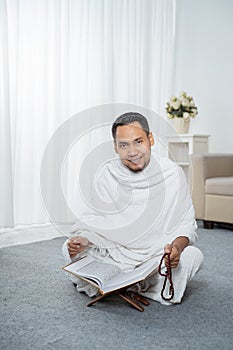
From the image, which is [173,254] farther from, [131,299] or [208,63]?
[208,63]

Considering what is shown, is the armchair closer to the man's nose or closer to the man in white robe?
the man in white robe

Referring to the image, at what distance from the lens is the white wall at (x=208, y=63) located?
183 inches

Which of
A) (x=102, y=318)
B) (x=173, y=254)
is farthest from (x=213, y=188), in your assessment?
(x=102, y=318)

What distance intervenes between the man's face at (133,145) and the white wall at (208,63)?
9.90 ft

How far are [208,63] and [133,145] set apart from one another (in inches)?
127

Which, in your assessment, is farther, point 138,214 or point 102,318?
point 138,214

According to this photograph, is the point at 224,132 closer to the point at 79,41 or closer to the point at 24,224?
the point at 79,41

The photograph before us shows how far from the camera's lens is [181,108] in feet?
14.0

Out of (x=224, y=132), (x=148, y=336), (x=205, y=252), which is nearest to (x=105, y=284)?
(x=148, y=336)

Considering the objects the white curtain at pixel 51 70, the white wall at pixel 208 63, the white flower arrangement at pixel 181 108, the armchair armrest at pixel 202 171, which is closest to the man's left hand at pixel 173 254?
the white curtain at pixel 51 70

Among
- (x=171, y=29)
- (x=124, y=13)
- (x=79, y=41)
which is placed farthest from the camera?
(x=171, y=29)

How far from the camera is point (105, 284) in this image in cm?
166

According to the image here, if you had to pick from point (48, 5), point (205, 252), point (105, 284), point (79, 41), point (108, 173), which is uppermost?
point (48, 5)

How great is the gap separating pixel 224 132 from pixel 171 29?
112 centimetres
